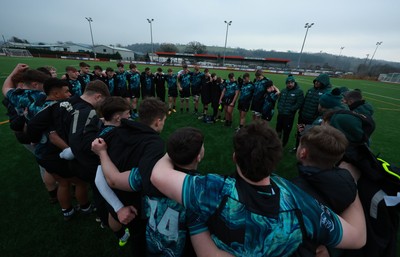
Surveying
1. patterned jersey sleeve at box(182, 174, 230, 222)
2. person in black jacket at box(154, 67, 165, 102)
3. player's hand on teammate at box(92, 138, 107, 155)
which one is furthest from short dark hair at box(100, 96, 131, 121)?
person in black jacket at box(154, 67, 165, 102)

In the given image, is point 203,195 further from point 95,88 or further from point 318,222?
point 95,88

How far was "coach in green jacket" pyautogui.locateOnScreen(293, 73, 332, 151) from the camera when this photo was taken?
488cm

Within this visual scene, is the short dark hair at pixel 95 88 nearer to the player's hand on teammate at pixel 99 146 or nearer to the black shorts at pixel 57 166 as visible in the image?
the black shorts at pixel 57 166

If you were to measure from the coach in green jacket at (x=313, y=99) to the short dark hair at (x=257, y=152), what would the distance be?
4678mm

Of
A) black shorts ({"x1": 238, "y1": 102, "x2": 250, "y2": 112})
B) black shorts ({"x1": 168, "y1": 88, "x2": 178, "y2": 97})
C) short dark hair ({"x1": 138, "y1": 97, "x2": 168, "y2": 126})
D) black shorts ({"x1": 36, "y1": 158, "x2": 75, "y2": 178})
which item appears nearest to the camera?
A: short dark hair ({"x1": 138, "y1": 97, "x2": 168, "y2": 126})

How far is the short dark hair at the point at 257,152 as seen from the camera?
100 centimetres

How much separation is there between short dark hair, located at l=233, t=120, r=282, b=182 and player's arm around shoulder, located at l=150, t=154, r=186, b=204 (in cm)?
34

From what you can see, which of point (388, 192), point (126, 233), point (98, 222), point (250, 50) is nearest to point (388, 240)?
point (388, 192)

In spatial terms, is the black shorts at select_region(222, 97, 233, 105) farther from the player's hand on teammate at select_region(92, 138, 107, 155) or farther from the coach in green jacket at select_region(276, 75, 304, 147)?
the player's hand on teammate at select_region(92, 138, 107, 155)

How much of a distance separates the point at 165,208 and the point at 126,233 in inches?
71.6

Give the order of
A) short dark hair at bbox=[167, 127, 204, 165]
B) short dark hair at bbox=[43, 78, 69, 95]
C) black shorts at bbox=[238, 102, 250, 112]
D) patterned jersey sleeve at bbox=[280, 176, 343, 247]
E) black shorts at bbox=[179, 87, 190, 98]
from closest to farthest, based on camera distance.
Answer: patterned jersey sleeve at bbox=[280, 176, 343, 247], short dark hair at bbox=[167, 127, 204, 165], short dark hair at bbox=[43, 78, 69, 95], black shorts at bbox=[238, 102, 250, 112], black shorts at bbox=[179, 87, 190, 98]

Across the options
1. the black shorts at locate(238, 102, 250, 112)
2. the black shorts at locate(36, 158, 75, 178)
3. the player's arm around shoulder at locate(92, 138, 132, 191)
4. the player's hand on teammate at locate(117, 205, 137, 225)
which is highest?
the player's arm around shoulder at locate(92, 138, 132, 191)

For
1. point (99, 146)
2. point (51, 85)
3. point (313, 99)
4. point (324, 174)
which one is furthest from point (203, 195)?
point (313, 99)

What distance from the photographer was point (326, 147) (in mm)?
1400
